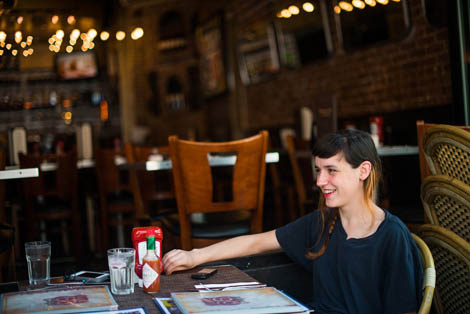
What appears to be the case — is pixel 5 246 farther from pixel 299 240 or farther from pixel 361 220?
pixel 361 220

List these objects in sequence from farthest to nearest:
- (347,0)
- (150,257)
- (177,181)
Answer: (347,0) < (177,181) < (150,257)

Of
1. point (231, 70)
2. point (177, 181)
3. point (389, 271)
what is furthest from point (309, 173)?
point (231, 70)

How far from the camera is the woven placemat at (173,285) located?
140 cm

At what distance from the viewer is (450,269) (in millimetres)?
2172

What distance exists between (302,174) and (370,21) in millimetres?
1727

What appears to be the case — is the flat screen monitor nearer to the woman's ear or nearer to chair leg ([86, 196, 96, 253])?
chair leg ([86, 196, 96, 253])

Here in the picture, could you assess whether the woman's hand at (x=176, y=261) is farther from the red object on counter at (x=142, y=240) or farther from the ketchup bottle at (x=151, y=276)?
the ketchup bottle at (x=151, y=276)

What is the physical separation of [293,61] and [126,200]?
3.15 metres

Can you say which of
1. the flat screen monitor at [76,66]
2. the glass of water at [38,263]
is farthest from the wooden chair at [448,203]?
the flat screen monitor at [76,66]

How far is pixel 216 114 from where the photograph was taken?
10.0 meters

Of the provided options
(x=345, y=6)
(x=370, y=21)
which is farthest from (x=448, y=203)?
(x=345, y=6)

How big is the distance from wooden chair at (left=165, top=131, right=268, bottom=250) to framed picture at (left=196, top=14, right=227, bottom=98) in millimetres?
6260

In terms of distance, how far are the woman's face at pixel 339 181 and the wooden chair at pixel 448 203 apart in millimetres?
493

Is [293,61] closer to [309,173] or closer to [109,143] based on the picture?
[309,173]
